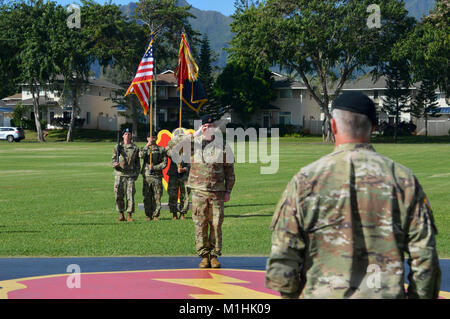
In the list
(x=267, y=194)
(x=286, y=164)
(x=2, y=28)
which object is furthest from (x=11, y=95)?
(x=267, y=194)

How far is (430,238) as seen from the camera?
4094 millimetres

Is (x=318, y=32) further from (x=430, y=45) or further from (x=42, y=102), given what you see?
(x=42, y=102)

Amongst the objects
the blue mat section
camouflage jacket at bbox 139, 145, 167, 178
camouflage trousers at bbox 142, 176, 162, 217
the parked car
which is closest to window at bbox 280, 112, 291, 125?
the parked car

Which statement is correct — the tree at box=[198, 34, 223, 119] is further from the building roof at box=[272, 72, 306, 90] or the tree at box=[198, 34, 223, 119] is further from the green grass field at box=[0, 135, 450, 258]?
the green grass field at box=[0, 135, 450, 258]

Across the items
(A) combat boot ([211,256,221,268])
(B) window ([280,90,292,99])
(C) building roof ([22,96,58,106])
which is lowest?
(A) combat boot ([211,256,221,268])

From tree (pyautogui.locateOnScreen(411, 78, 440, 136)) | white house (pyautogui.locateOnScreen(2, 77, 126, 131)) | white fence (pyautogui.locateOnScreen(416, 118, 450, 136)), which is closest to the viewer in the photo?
tree (pyautogui.locateOnScreen(411, 78, 440, 136))

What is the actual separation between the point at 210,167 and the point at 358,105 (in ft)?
20.5

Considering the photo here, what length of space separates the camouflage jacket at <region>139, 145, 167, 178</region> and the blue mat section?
17.4 ft

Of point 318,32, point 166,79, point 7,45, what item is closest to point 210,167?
point 318,32

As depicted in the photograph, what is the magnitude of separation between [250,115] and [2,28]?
104ft

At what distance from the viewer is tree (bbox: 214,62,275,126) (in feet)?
293

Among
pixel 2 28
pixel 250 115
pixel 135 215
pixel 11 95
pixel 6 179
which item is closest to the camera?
pixel 135 215

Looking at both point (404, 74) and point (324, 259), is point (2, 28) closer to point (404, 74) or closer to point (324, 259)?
point (404, 74)

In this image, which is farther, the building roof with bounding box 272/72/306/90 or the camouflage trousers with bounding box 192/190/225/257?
the building roof with bounding box 272/72/306/90
